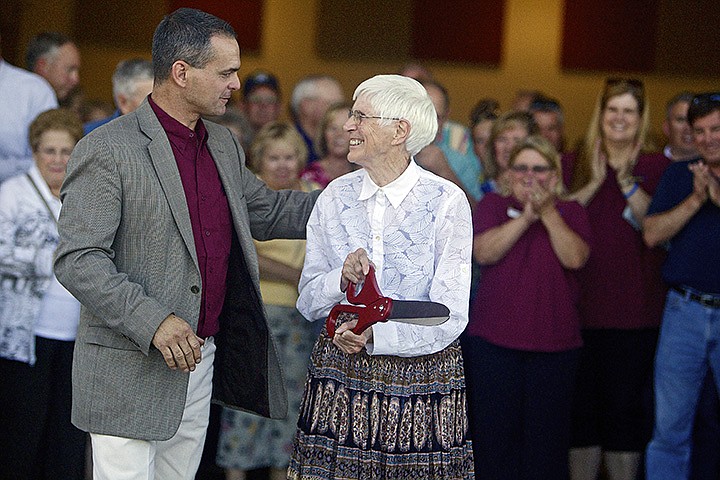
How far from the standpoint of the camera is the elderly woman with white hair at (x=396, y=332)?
3.18 m

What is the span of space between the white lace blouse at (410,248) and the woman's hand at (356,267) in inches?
5.2

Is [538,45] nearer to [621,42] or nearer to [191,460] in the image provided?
[621,42]

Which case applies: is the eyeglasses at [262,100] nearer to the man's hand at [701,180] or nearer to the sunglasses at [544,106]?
the sunglasses at [544,106]


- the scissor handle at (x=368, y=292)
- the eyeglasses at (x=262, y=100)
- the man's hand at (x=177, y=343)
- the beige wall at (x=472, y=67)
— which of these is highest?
the beige wall at (x=472, y=67)

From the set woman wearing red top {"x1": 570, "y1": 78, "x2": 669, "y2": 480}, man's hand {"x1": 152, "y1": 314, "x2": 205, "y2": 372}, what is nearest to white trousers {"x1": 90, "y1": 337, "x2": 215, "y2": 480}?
man's hand {"x1": 152, "y1": 314, "x2": 205, "y2": 372}

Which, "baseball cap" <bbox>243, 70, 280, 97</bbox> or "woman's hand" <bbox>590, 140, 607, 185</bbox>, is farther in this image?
"baseball cap" <bbox>243, 70, 280, 97</bbox>

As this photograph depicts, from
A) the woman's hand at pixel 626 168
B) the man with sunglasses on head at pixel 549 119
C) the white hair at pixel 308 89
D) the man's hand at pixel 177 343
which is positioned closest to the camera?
the man's hand at pixel 177 343

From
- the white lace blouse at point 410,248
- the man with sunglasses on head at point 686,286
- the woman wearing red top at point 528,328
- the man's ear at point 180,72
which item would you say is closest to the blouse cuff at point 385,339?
the white lace blouse at point 410,248

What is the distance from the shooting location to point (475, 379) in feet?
14.7

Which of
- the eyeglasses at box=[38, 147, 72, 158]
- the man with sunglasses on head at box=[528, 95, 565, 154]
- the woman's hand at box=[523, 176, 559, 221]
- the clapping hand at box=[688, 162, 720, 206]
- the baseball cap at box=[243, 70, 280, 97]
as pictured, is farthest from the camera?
the baseball cap at box=[243, 70, 280, 97]

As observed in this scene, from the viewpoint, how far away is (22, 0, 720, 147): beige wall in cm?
892

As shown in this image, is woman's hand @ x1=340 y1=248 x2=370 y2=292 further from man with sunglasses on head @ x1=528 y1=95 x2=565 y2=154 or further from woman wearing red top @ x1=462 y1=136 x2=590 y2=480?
man with sunglasses on head @ x1=528 y1=95 x2=565 y2=154

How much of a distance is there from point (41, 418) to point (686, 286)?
267 cm

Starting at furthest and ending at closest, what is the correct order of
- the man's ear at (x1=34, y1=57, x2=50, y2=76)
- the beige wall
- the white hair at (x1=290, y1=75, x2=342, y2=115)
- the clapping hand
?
1. the beige wall
2. the white hair at (x1=290, y1=75, x2=342, y2=115)
3. the man's ear at (x1=34, y1=57, x2=50, y2=76)
4. the clapping hand
